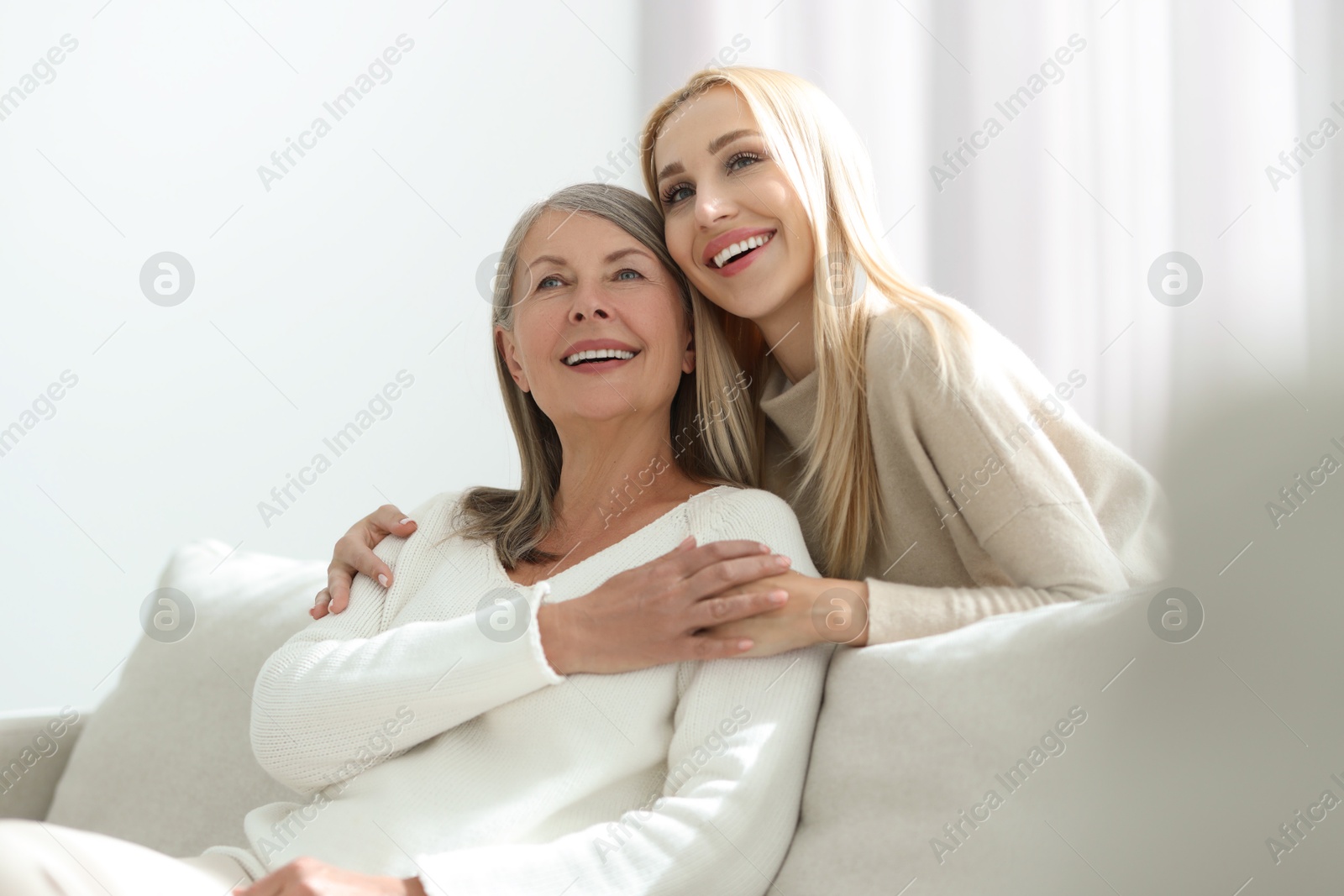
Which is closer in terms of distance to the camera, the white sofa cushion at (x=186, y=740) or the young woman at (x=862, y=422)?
the young woman at (x=862, y=422)

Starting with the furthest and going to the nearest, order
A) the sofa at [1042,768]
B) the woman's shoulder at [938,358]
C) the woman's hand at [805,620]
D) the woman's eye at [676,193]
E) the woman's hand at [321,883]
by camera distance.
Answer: the woman's eye at [676,193]
the woman's shoulder at [938,358]
the woman's hand at [805,620]
the woman's hand at [321,883]
the sofa at [1042,768]

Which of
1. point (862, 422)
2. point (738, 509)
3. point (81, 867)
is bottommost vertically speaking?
point (81, 867)

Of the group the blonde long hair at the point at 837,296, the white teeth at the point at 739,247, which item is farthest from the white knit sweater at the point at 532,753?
the white teeth at the point at 739,247

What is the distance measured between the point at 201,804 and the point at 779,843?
→ 3.13 feet

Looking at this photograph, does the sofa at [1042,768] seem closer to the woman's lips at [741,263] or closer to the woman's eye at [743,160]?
the woman's lips at [741,263]

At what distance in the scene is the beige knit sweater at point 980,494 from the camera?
1171 mm

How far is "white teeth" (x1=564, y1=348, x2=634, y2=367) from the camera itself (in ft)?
4.59

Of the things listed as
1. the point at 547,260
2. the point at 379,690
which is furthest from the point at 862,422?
the point at 379,690

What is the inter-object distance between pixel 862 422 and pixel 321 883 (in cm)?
82

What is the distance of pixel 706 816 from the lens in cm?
100

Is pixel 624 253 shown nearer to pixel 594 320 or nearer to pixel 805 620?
pixel 594 320

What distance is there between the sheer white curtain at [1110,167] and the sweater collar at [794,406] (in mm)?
797

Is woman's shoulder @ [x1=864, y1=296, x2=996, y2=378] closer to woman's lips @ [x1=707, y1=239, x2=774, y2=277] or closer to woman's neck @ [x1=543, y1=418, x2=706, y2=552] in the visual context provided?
woman's lips @ [x1=707, y1=239, x2=774, y2=277]

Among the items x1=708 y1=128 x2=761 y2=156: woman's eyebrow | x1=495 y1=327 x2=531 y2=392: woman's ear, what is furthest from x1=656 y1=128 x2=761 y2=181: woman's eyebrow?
x1=495 y1=327 x2=531 y2=392: woman's ear
